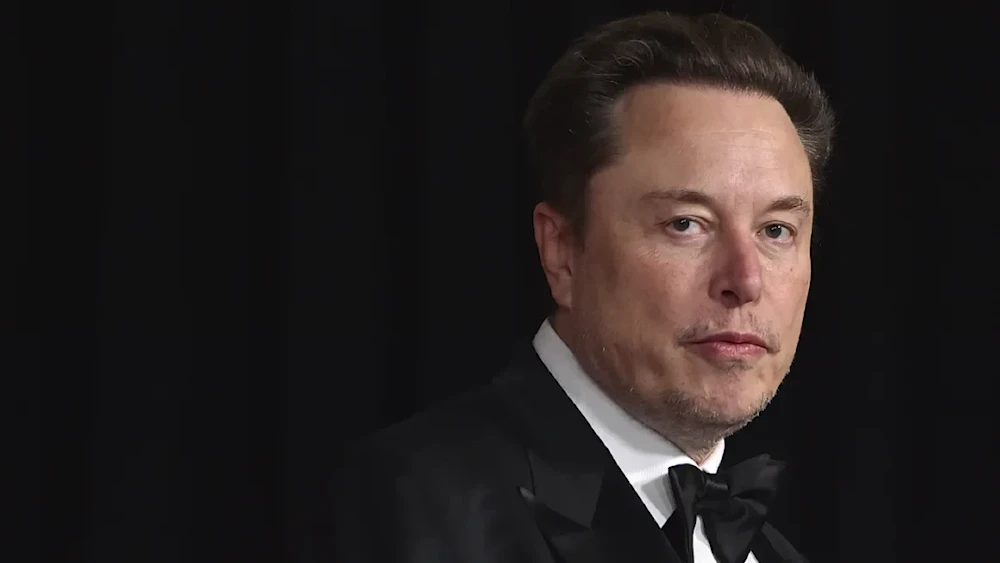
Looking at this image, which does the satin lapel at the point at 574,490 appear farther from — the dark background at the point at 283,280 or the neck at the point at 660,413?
the dark background at the point at 283,280

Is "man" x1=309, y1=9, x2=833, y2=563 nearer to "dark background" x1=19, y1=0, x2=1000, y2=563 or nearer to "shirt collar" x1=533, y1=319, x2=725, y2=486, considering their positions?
"shirt collar" x1=533, y1=319, x2=725, y2=486

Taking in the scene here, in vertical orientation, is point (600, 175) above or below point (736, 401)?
above

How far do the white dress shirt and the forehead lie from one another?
10.1 inches

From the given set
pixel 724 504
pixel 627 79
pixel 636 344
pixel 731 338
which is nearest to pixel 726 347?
pixel 731 338

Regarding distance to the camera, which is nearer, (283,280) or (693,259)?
(693,259)

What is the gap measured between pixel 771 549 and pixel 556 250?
569mm

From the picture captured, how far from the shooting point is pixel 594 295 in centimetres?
185

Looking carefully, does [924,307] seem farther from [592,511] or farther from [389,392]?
[592,511]

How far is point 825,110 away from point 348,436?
101 cm

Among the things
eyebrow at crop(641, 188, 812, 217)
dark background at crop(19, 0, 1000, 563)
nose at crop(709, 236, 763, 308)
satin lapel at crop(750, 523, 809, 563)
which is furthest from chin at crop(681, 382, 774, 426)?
dark background at crop(19, 0, 1000, 563)

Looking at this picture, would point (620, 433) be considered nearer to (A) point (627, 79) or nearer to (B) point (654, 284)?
(B) point (654, 284)

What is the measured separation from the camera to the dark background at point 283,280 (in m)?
2.43

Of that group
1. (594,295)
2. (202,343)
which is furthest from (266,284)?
(594,295)

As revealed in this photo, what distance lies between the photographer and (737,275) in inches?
69.0
